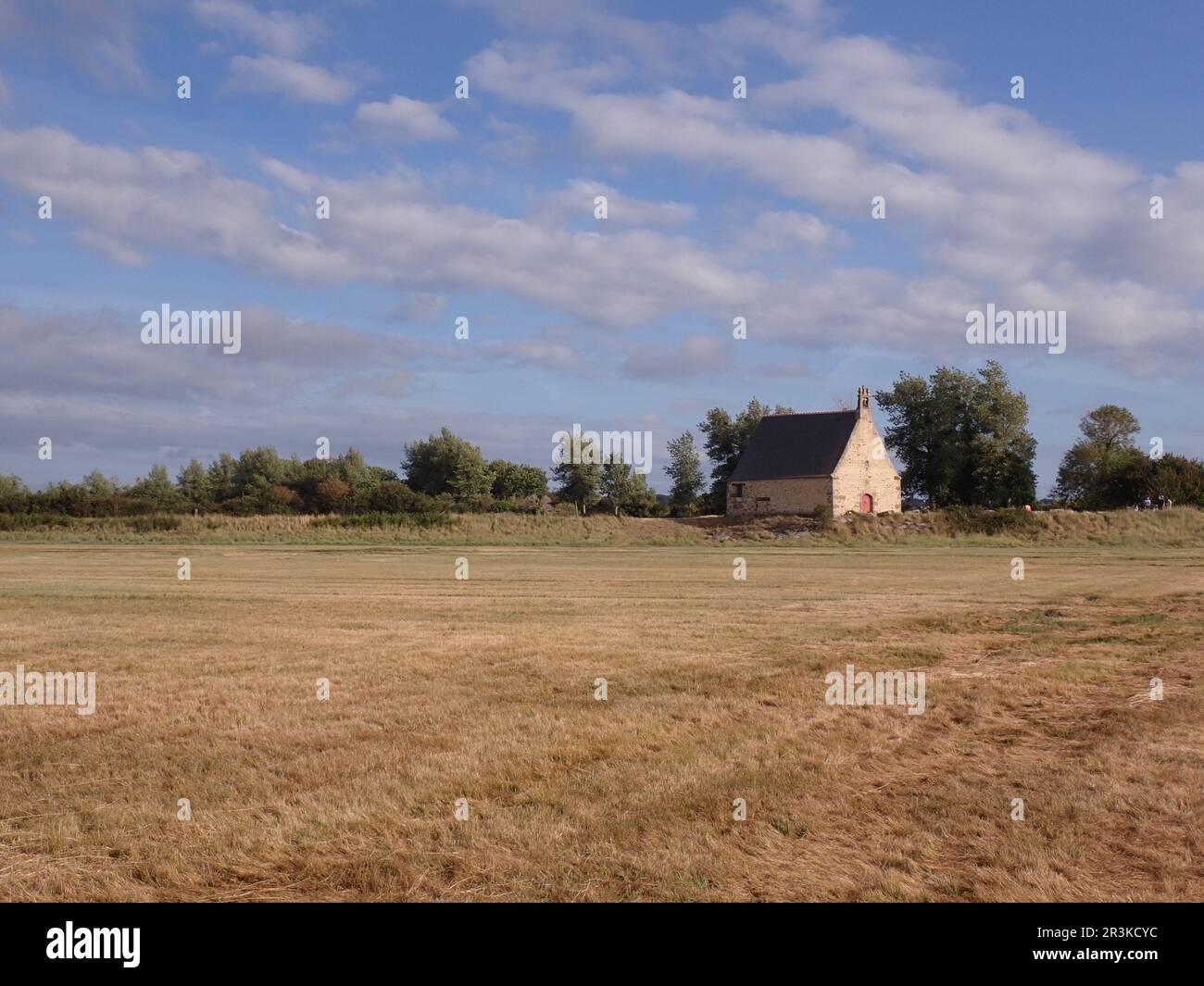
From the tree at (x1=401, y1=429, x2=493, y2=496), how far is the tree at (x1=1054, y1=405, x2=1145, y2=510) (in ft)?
175

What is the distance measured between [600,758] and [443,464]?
8862 cm

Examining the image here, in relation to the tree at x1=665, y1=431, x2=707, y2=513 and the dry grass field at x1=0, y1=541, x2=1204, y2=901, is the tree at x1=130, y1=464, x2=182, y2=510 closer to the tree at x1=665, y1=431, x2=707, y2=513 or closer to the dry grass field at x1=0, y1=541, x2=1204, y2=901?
the tree at x1=665, y1=431, x2=707, y2=513

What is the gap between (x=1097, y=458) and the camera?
284ft

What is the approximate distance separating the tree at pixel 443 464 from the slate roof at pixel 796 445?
93.4ft

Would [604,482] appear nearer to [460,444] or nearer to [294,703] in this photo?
[460,444]

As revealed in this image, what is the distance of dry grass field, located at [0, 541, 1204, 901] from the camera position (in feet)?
19.6

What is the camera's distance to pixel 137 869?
5.98 meters

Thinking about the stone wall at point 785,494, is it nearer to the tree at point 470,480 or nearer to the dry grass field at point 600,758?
the tree at point 470,480

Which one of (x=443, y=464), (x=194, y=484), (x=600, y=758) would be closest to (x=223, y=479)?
(x=194, y=484)

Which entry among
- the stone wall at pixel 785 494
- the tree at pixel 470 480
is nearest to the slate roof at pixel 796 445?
the stone wall at pixel 785 494

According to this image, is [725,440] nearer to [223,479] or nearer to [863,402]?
[863,402]

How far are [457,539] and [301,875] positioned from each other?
1960 inches

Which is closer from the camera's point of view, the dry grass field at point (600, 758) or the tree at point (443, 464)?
the dry grass field at point (600, 758)

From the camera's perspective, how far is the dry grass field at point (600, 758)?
19.6 feet
